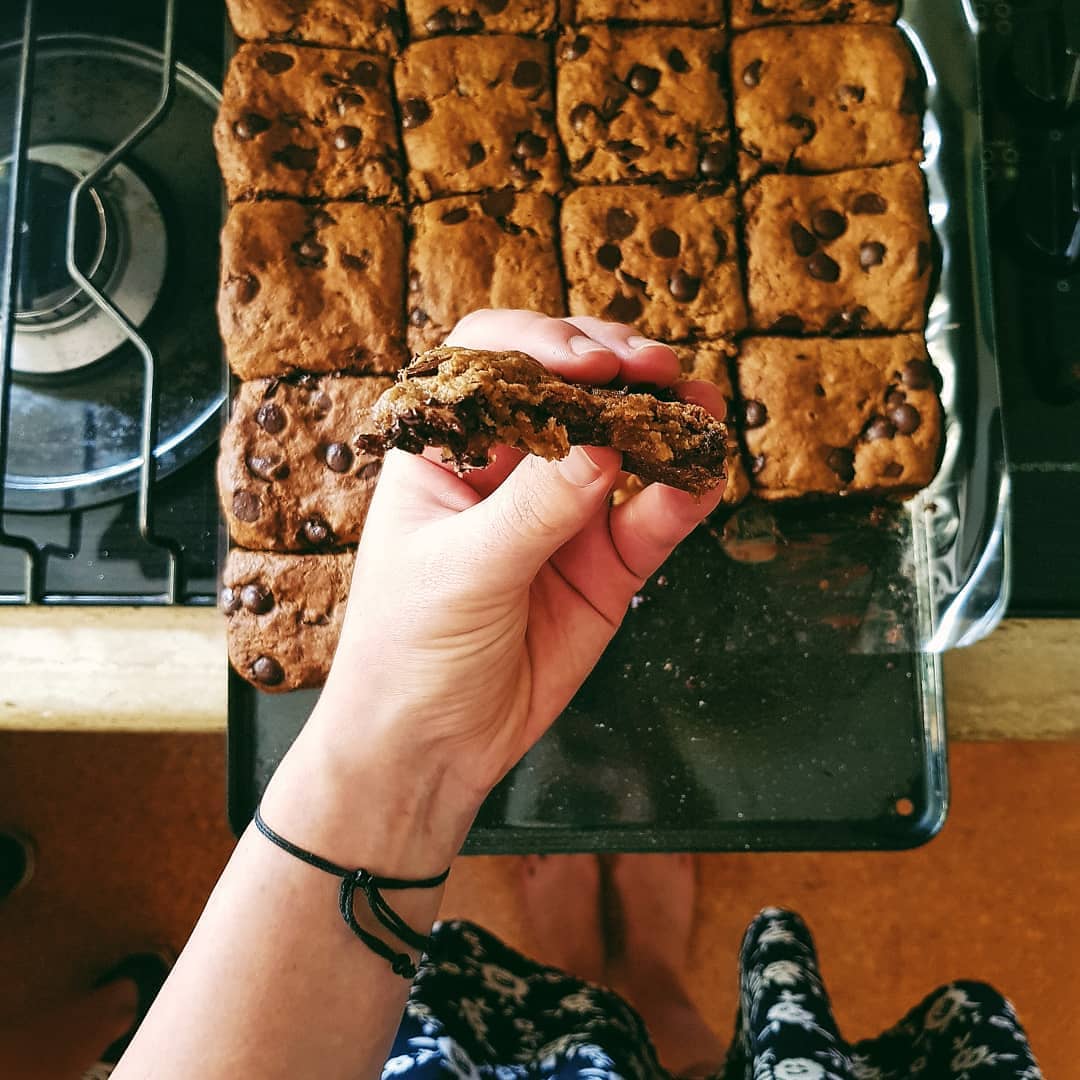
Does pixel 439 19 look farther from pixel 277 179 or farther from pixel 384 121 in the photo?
pixel 277 179

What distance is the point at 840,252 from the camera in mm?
1773

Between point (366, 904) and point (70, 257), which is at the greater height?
point (70, 257)

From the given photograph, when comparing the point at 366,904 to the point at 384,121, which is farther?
the point at 384,121

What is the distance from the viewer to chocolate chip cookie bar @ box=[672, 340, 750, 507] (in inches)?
67.7

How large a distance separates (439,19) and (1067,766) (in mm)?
2464

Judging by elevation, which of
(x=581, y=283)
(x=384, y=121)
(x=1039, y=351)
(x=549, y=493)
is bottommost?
(x=549, y=493)

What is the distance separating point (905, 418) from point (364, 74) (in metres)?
1.26

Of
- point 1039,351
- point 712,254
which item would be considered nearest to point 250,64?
point 712,254

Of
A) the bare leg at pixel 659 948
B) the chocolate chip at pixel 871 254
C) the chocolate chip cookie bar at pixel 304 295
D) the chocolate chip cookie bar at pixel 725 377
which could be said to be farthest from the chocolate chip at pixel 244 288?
the bare leg at pixel 659 948

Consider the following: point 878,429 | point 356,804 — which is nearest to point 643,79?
point 878,429

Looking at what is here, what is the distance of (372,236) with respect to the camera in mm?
1779

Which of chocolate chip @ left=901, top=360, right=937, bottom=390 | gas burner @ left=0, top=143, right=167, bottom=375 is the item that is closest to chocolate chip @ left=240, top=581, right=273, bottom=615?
gas burner @ left=0, top=143, right=167, bottom=375

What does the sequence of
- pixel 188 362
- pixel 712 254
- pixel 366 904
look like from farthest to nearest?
pixel 188 362 < pixel 712 254 < pixel 366 904

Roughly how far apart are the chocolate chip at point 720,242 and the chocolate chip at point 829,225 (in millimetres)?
175
